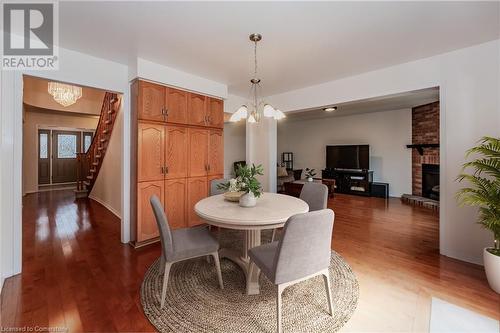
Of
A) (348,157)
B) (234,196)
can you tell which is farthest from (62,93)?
(348,157)

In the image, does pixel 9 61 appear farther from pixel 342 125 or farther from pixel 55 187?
pixel 342 125

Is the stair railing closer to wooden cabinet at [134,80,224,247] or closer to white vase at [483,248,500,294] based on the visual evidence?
wooden cabinet at [134,80,224,247]

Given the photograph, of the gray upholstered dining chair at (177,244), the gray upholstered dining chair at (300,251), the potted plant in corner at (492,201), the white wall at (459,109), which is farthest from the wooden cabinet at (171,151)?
the potted plant in corner at (492,201)

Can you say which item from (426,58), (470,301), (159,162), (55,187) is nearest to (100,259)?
(159,162)

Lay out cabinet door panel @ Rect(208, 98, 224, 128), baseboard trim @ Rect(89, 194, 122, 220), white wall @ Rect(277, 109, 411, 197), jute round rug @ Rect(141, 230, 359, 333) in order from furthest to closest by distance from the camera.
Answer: white wall @ Rect(277, 109, 411, 197), baseboard trim @ Rect(89, 194, 122, 220), cabinet door panel @ Rect(208, 98, 224, 128), jute round rug @ Rect(141, 230, 359, 333)

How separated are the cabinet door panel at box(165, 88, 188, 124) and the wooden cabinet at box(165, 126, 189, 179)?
0.13m

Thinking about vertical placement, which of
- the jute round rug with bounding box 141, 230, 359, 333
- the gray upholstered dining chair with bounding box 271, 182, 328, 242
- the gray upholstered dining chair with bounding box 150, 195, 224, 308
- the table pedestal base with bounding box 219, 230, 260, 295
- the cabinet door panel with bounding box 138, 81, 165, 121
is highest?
the cabinet door panel with bounding box 138, 81, 165, 121

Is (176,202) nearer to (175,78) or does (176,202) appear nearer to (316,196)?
(175,78)

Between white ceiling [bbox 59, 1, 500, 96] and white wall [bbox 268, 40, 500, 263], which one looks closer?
white ceiling [bbox 59, 1, 500, 96]

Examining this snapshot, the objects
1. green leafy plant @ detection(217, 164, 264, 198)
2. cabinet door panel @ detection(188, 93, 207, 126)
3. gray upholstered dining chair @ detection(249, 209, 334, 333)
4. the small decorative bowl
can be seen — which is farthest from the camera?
cabinet door panel @ detection(188, 93, 207, 126)

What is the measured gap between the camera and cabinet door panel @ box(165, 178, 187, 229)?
3225 millimetres

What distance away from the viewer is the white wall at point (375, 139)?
20.4 ft

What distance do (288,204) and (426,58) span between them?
8.33ft

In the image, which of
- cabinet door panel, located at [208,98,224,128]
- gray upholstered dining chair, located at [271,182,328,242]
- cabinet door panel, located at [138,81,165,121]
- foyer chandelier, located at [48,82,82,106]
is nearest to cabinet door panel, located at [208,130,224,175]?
cabinet door panel, located at [208,98,224,128]
